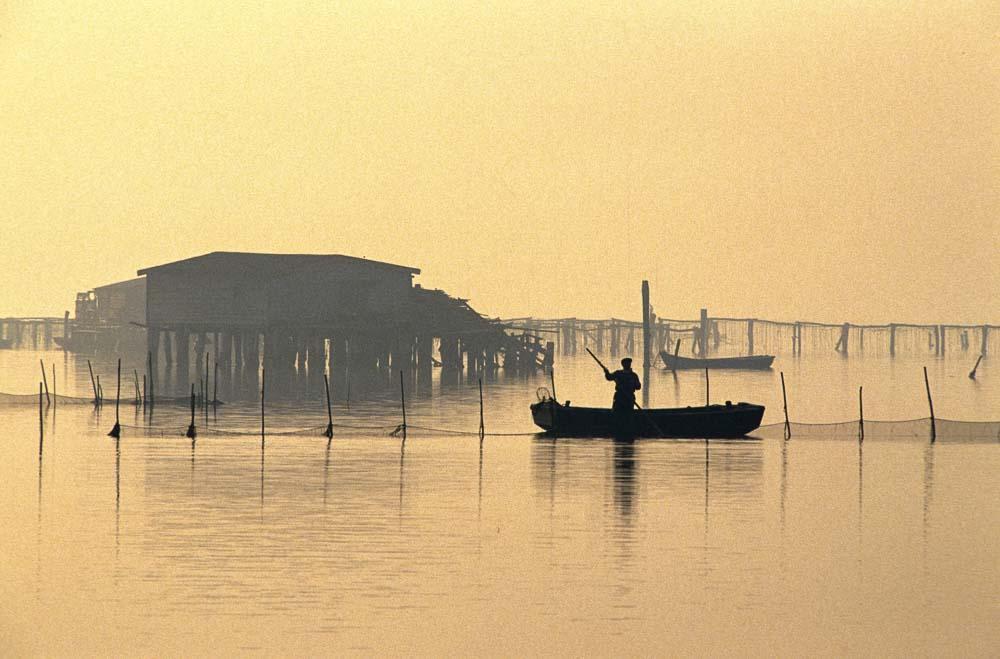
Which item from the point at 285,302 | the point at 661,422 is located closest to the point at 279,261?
the point at 285,302

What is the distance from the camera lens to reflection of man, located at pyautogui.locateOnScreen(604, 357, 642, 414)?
3475cm

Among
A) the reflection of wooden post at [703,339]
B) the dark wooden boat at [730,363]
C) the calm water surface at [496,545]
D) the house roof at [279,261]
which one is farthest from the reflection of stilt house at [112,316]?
the calm water surface at [496,545]

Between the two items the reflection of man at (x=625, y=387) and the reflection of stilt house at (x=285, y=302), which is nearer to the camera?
the reflection of man at (x=625, y=387)

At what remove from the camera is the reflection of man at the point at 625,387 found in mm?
34750

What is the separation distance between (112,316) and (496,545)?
349 ft

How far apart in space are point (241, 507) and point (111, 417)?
21.9m

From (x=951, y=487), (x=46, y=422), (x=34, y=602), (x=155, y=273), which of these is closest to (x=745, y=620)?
(x=34, y=602)

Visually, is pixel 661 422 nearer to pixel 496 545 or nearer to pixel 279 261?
pixel 496 545

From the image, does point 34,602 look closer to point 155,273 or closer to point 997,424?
point 997,424

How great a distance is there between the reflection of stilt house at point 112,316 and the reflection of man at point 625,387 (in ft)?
274

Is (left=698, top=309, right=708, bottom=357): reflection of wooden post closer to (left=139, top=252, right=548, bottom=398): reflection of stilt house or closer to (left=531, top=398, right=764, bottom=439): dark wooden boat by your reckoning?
(left=139, top=252, right=548, bottom=398): reflection of stilt house

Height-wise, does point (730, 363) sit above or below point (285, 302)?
below

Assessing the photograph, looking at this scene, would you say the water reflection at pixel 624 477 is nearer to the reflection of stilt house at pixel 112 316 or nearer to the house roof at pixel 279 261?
the house roof at pixel 279 261

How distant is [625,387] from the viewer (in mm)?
35219
